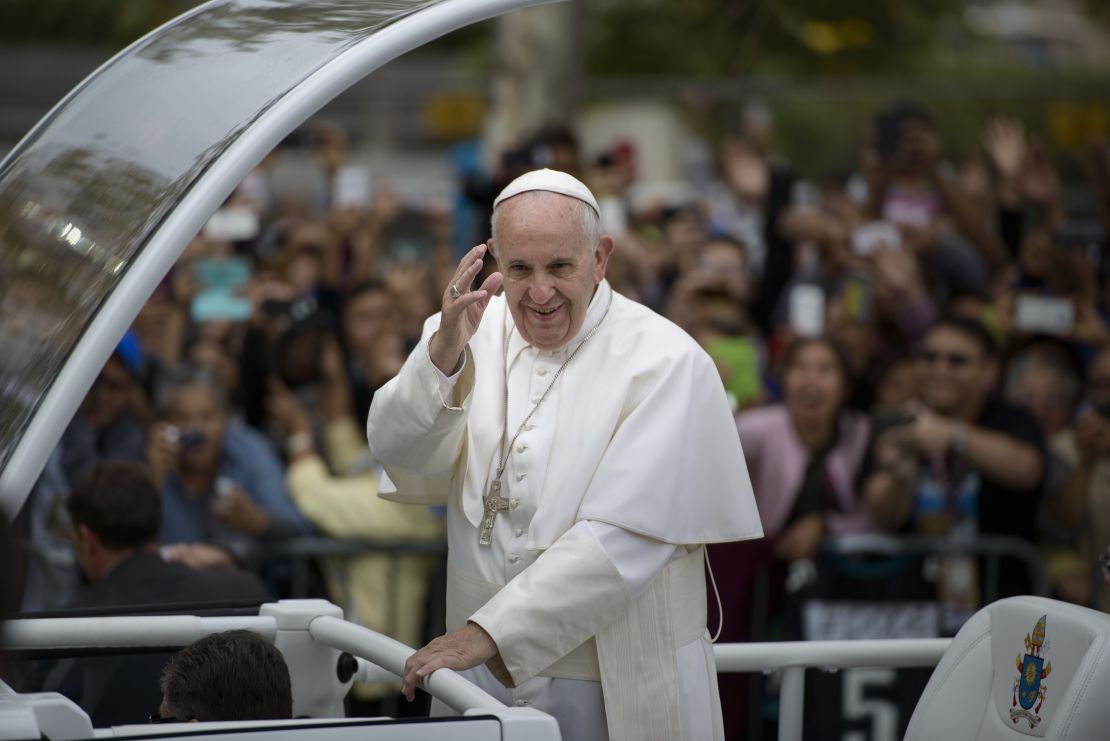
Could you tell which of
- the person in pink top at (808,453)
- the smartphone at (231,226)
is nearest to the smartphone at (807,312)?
the person in pink top at (808,453)

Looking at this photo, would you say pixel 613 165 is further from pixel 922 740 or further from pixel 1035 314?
pixel 922 740

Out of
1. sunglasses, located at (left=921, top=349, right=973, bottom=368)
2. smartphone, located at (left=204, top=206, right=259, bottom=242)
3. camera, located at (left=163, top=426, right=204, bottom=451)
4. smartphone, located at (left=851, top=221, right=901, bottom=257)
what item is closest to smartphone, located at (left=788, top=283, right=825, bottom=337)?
smartphone, located at (left=851, top=221, right=901, bottom=257)

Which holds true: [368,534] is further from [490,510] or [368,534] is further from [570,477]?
[570,477]

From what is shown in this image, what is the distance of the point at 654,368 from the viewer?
11.5 ft

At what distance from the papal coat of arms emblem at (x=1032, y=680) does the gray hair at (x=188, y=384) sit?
13.2 ft

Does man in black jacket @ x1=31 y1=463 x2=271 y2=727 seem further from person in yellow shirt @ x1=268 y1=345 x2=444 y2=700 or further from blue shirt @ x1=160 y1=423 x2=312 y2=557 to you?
person in yellow shirt @ x1=268 y1=345 x2=444 y2=700

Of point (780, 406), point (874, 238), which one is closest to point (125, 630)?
point (780, 406)

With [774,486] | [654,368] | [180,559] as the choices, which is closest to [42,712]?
[654,368]

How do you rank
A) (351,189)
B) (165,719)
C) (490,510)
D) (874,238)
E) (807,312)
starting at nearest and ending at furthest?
(165,719)
(490,510)
(807,312)
(874,238)
(351,189)

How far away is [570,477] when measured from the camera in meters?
3.48

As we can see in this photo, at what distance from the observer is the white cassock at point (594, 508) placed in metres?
3.34

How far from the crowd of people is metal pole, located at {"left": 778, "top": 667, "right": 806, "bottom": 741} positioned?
42.2 inches

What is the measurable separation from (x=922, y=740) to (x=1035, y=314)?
3.66 m

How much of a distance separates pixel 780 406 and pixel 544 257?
3672 mm
